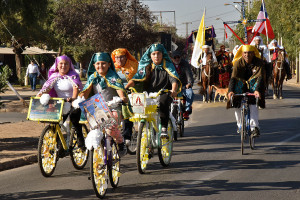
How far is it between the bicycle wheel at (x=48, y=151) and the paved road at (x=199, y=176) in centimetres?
17

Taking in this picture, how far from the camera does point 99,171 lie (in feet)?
24.3

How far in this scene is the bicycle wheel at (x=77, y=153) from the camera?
31.2ft

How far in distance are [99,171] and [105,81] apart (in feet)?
5.53

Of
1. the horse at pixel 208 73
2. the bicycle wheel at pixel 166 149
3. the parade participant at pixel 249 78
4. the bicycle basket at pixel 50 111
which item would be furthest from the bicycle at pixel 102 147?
the horse at pixel 208 73

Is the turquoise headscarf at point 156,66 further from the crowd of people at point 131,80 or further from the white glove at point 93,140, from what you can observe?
the white glove at point 93,140

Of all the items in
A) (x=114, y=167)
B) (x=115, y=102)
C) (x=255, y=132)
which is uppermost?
(x=115, y=102)

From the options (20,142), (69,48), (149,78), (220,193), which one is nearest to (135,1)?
(69,48)

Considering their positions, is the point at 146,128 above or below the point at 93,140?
below

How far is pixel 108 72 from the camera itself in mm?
8695

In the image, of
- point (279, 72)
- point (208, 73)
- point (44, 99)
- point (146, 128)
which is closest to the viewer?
point (44, 99)

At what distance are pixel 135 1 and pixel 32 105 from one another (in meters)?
35.5

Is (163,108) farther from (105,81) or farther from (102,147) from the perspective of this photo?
(102,147)

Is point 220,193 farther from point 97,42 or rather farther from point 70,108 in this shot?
point 97,42

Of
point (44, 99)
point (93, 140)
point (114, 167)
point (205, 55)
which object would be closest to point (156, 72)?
point (44, 99)
